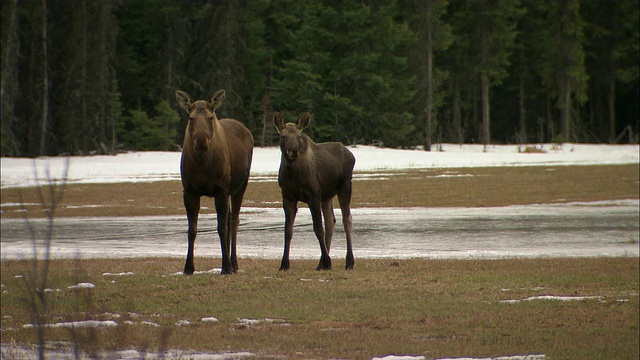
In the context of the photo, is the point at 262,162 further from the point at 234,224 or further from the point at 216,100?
the point at 216,100

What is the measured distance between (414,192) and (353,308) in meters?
23.0

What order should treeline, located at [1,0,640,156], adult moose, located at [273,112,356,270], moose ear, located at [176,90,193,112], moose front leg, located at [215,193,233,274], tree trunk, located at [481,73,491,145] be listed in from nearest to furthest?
moose ear, located at [176,90,193,112], adult moose, located at [273,112,356,270], moose front leg, located at [215,193,233,274], treeline, located at [1,0,640,156], tree trunk, located at [481,73,491,145]

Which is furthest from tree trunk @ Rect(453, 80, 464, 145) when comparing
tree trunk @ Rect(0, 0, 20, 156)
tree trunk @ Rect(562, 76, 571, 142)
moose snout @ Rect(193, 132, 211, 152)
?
moose snout @ Rect(193, 132, 211, 152)

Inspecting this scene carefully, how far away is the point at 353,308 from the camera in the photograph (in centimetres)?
1109

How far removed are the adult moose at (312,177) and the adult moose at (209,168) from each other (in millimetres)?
790

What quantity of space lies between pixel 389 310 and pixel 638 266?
619 cm

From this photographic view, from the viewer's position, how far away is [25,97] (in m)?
61.0

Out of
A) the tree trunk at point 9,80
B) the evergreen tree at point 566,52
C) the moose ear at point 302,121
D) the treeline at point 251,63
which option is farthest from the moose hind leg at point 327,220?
the evergreen tree at point 566,52

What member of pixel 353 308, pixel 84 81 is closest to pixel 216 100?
pixel 353 308

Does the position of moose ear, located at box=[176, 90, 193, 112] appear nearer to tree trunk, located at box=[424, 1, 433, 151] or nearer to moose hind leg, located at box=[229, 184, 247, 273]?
moose hind leg, located at box=[229, 184, 247, 273]

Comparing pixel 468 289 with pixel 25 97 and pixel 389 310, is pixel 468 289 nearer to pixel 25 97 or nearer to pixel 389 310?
pixel 389 310

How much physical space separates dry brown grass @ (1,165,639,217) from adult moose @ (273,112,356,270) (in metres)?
15.4

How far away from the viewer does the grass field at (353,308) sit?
29.9 ft

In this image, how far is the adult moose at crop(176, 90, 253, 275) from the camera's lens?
511 inches
